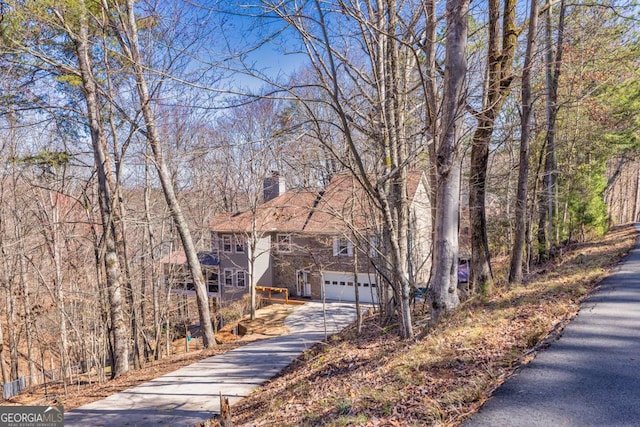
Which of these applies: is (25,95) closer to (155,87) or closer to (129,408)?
(155,87)

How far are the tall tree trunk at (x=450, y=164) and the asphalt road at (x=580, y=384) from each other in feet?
4.36

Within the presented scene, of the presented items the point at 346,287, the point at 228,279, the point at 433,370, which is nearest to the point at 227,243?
the point at 228,279

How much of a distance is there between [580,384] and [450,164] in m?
2.55

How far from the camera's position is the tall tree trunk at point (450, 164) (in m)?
4.01

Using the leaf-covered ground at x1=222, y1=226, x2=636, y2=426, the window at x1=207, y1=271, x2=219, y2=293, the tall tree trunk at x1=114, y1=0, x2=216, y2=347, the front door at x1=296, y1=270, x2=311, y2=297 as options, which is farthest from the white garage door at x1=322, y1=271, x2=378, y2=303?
the leaf-covered ground at x1=222, y1=226, x2=636, y2=426

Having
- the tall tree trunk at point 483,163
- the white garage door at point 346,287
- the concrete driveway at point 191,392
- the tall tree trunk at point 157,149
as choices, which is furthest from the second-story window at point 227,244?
the tall tree trunk at point 483,163

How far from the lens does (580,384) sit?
8.04 feet

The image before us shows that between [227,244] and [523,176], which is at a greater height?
[523,176]

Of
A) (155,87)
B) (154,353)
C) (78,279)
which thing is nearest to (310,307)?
(154,353)

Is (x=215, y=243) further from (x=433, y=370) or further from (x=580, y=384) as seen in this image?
(x=580, y=384)

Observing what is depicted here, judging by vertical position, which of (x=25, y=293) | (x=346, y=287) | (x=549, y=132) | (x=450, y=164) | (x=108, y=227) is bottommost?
(x=346, y=287)

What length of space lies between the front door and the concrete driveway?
30.5 feet

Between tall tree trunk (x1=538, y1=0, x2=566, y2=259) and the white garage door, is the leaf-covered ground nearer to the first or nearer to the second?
tall tree trunk (x1=538, y1=0, x2=566, y2=259)

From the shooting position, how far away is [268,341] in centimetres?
1031
